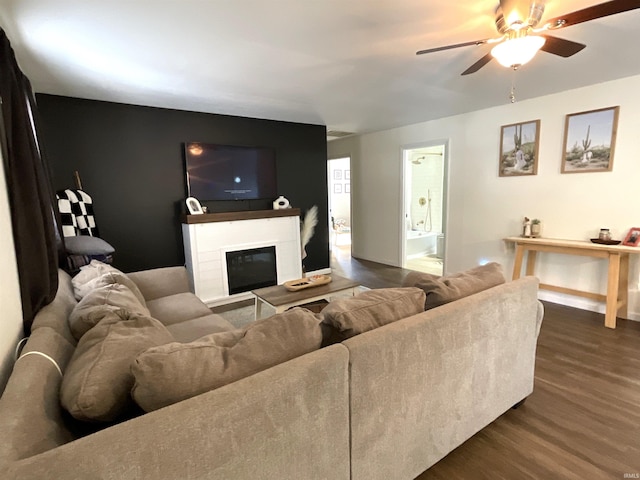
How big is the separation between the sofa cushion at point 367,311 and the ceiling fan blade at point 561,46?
5.24 ft

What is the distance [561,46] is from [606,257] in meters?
2.22

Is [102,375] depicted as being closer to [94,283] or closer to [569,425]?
[94,283]

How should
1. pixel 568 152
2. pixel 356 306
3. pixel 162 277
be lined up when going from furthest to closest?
pixel 568 152
pixel 162 277
pixel 356 306

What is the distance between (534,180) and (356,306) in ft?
11.5

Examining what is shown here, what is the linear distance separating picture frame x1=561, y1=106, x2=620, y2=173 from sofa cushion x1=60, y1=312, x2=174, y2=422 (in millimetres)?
4183

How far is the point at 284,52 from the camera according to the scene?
7.61 feet

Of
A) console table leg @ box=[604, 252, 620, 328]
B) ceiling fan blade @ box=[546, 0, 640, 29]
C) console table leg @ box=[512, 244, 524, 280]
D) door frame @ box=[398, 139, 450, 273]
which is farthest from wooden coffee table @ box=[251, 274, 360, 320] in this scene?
door frame @ box=[398, 139, 450, 273]

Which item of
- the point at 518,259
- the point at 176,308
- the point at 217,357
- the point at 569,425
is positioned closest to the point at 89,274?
the point at 176,308

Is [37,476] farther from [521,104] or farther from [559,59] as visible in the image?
[521,104]

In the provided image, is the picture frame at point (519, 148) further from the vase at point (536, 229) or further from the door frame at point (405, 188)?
the door frame at point (405, 188)

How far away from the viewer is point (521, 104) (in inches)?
149

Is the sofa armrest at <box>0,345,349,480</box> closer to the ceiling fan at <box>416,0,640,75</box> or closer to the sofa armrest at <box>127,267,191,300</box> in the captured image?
the ceiling fan at <box>416,0,640,75</box>

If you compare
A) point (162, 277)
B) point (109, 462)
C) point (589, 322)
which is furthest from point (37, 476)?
point (589, 322)

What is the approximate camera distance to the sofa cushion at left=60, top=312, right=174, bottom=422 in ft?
2.82
